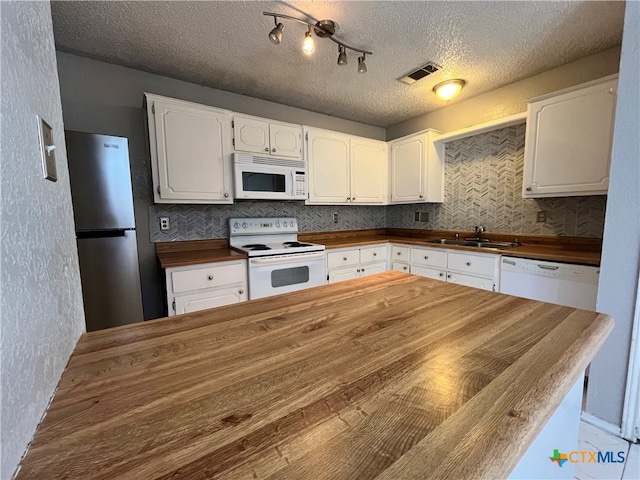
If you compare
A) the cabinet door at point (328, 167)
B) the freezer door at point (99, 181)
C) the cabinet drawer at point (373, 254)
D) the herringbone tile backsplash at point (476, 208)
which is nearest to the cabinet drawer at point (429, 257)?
the cabinet drawer at point (373, 254)

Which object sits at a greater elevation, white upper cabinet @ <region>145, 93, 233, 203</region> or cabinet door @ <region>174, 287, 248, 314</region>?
white upper cabinet @ <region>145, 93, 233, 203</region>

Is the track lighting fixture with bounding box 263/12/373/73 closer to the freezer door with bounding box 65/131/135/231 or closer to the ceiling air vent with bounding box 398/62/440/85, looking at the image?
the ceiling air vent with bounding box 398/62/440/85

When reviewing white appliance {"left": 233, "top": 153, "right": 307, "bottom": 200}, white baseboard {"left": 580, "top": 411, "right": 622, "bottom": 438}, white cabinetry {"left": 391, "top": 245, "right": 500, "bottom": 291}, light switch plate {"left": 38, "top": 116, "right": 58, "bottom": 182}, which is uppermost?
white appliance {"left": 233, "top": 153, "right": 307, "bottom": 200}

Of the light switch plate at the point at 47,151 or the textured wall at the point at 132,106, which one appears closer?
the light switch plate at the point at 47,151

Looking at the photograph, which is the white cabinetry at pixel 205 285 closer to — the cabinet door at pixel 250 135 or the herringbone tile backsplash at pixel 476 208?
the herringbone tile backsplash at pixel 476 208

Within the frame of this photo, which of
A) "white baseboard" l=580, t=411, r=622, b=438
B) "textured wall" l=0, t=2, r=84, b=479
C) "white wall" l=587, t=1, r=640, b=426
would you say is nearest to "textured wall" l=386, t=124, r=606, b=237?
"white wall" l=587, t=1, r=640, b=426

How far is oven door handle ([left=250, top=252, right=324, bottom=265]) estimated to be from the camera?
222 cm

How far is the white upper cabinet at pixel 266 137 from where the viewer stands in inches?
94.6

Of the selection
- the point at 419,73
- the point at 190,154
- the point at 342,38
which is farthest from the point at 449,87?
the point at 190,154

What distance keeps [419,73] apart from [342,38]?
32.9 inches

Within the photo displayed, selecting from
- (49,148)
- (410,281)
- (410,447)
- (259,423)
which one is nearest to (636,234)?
(410,281)

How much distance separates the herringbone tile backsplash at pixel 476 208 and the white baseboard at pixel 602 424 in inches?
53.3

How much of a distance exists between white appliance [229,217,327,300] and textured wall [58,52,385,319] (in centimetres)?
53

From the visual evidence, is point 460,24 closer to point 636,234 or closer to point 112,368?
point 636,234
